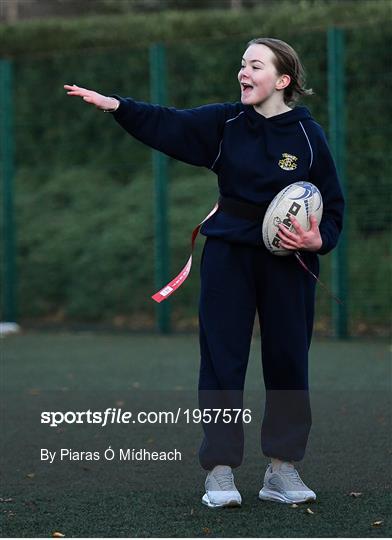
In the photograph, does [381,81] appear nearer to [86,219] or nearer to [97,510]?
[86,219]

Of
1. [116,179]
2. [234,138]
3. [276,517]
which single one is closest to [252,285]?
[234,138]

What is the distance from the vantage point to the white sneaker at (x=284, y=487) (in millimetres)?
4145

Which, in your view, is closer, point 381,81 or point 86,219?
point 381,81

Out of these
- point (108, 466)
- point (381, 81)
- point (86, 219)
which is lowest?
point (108, 466)

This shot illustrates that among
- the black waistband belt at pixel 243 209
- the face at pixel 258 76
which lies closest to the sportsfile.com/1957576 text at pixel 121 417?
the black waistband belt at pixel 243 209

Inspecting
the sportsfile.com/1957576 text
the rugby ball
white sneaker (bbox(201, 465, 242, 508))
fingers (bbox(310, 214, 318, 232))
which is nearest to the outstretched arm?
the rugby ball

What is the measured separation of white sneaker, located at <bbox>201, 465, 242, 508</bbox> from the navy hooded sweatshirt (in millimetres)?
846

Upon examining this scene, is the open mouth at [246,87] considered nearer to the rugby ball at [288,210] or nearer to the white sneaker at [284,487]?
the rugby ball at [288,210]

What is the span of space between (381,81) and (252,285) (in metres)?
5.98

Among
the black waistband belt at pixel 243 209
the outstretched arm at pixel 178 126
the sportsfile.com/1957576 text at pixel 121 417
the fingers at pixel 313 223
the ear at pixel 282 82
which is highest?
the ear at pixel 282 82

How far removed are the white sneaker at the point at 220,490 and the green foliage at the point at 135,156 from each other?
5796mm

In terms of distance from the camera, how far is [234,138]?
422cm

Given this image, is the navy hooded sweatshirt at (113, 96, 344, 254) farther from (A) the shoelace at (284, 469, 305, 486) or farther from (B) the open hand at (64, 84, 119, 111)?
(A) the shoelace at (284, 469, 305, 486)

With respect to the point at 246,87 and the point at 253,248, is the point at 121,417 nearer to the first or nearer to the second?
the point at 253,248
